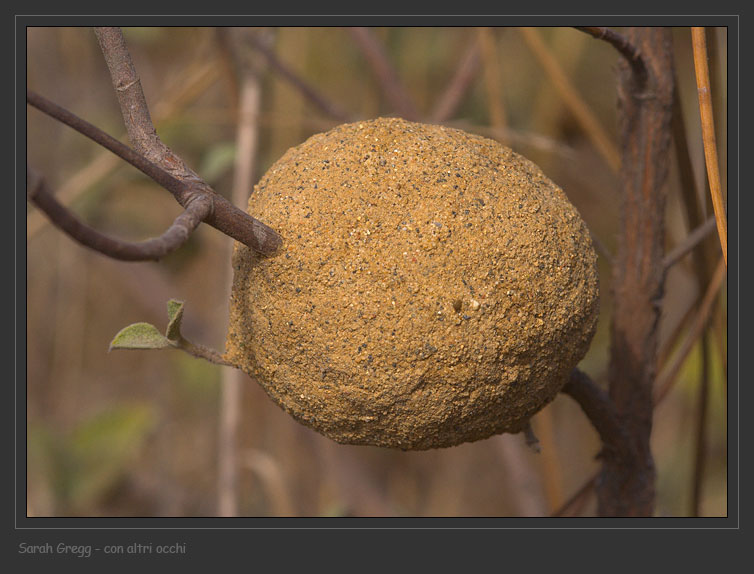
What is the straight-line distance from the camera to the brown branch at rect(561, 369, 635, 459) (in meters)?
1.13

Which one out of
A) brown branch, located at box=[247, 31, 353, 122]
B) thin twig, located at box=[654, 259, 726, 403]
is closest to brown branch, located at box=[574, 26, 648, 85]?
thin twig, located at box=[654, 259, 726, 403]

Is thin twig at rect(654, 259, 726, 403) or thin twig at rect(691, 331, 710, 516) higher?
thin twig at rect(654, 259, 726, 403)

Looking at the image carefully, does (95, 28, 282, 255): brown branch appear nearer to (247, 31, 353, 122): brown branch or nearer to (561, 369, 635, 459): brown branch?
(561, 369, 635, 459): brown branch

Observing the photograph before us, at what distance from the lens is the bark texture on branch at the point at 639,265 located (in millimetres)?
1245

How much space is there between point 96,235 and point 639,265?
0.89 metres

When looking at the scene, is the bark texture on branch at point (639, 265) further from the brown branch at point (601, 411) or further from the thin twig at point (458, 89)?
the thin twig at point (458, 89)

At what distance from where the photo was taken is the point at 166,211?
3.13 m

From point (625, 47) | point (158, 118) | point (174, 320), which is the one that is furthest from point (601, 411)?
point (158, 118)

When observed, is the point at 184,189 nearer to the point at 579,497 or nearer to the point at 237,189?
→ the point at 579,497

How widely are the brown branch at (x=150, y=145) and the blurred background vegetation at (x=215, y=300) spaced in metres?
1.30

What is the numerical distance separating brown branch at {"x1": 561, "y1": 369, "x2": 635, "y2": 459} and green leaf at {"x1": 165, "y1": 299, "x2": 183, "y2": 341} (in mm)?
524

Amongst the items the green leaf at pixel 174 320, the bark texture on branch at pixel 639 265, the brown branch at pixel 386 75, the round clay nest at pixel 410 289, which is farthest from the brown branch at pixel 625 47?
the brown branch at pixel 386 75

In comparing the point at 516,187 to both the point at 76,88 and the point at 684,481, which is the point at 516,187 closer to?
the point at 684,481

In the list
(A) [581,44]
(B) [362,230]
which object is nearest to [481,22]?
(B) [362,230]
